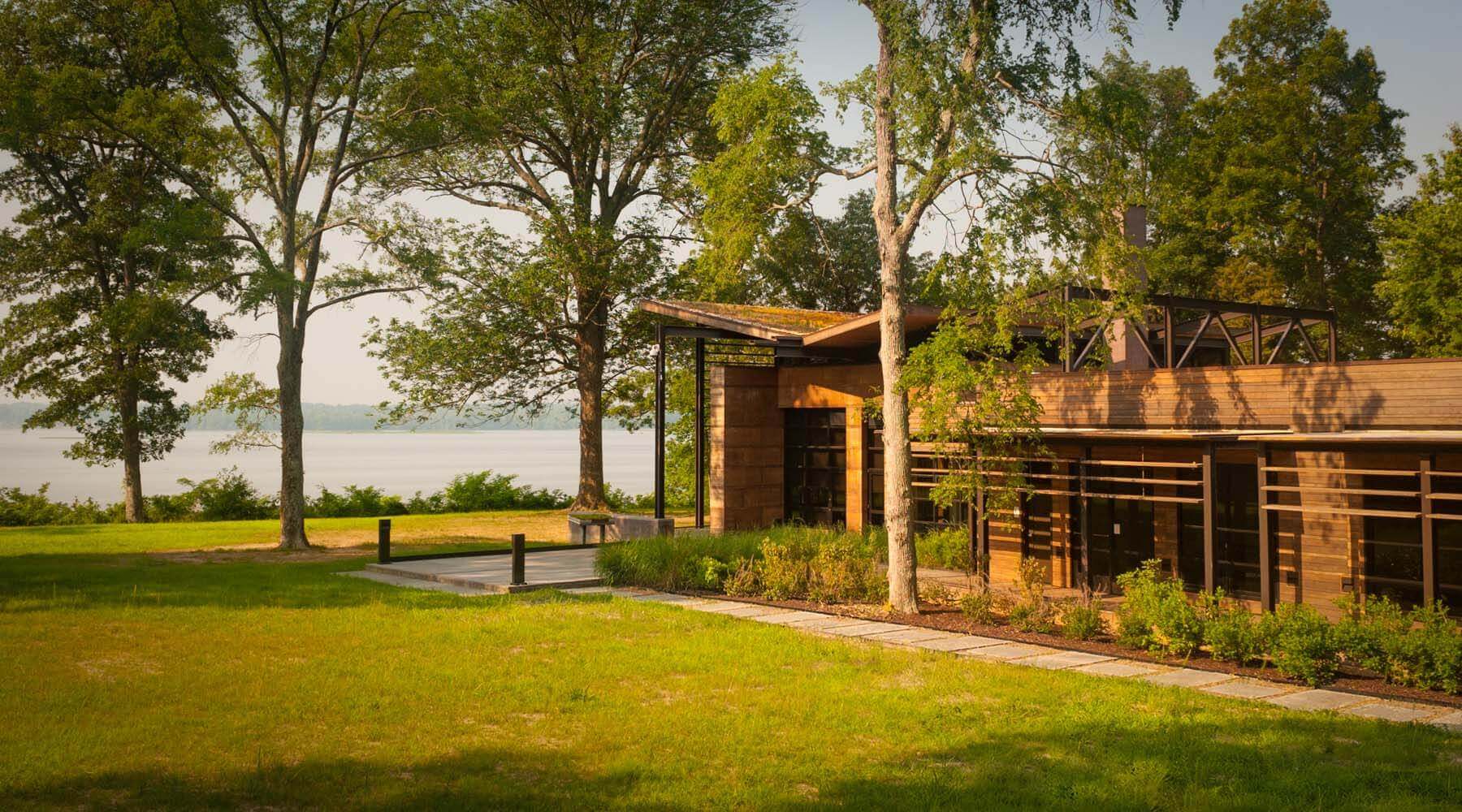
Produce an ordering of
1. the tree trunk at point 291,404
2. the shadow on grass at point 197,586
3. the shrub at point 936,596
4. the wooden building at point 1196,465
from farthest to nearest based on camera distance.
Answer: the tree trunk at point 291,404 → the shrub at point 936,596 → the shadow on grass at point 197,586 → the wooden building at point 1196,465

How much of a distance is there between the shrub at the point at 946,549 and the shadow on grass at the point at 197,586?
20.9 feet

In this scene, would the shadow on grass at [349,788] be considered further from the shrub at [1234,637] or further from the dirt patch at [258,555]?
the dirt patch at [258,555]

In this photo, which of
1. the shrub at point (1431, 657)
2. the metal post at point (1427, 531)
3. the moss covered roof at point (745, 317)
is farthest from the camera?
the moss covered roof at point (745, 317)

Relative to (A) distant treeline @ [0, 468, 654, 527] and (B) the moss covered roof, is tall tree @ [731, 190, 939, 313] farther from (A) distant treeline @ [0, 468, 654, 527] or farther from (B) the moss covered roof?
(B) the moss covered roof

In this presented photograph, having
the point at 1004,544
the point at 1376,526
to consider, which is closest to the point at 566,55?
the point at 1004,544

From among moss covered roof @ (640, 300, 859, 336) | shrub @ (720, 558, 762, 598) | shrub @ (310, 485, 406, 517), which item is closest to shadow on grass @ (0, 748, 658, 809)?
shrub @ (720, 558, 762, 598)

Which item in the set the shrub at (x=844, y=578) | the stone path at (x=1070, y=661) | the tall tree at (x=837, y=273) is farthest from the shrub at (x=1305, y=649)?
the tall tree at (x=837, y=273)

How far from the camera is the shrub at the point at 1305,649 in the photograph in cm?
956

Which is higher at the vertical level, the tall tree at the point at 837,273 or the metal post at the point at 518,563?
the tall tree at the point at 837,273

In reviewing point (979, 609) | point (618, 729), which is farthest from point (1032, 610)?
point (618, 729)

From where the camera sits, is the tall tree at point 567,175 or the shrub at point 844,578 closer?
the shrub at point 844,578

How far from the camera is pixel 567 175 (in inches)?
1280

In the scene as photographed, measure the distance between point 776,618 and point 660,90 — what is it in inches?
871

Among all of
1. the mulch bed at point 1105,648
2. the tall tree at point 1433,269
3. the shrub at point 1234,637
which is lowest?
the mulch bed at point 1105,648
